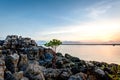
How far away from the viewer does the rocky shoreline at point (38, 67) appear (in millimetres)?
58594

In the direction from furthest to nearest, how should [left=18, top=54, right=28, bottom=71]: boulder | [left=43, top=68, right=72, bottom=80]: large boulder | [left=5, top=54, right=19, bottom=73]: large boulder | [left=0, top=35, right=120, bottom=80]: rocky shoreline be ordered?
[left=18, top=54, right=28, bottom=71]: boulder, [left=5, top=54, right=19, bottom=73]: large boulder, [left=43, top=68, right=72, bottom=80]: large boulder, [left=0, top=35, right=120, bottom=80]: rocky shoreline

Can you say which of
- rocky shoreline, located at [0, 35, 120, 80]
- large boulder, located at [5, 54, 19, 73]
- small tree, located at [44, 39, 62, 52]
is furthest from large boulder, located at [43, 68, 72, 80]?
small tree, located at [44, 39, 62, 52]

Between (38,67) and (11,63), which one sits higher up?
(11,63)

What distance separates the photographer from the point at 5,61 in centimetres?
6556

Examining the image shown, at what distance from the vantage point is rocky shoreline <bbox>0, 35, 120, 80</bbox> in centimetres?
5859

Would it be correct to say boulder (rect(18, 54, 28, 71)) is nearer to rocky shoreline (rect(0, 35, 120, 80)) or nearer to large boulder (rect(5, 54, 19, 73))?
rocky shoreline (rect(0, 35, 120, 80))

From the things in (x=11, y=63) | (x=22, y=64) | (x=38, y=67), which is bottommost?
(x=38, y=67)

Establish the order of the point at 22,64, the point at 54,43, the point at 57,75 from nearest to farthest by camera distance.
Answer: the point at 57,75
the point at 22,64
the point at 54,43

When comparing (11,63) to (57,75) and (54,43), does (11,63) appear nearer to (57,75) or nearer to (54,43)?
(57,75)

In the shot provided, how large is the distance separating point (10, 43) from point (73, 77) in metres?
→ 43.0

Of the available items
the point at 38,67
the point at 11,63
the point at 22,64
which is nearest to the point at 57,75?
the point at 38,67

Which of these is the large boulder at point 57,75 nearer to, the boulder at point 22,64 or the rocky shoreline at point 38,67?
the rocky shoreline at point 38,67

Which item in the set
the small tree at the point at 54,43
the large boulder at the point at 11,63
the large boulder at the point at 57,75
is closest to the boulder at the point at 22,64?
the large boulder at the point at 11,63

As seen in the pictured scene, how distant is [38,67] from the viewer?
66.7 meters
